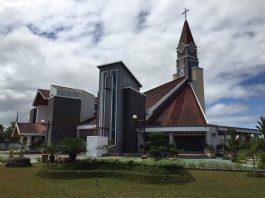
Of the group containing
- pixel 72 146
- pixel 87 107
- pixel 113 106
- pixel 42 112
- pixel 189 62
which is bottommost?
pixel 72 146

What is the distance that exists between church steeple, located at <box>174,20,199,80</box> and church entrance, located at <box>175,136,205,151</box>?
28.9m

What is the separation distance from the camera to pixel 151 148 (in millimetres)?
20531

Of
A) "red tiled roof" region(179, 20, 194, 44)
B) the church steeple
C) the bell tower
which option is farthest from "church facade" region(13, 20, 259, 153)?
"red tiled roof" region(179, 20, 194, 44)

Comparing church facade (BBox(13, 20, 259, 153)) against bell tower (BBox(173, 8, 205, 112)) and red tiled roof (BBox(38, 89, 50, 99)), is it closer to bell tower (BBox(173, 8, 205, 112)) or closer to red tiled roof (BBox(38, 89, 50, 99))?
red tiled roof (BBox(38, 89, 50, 99))

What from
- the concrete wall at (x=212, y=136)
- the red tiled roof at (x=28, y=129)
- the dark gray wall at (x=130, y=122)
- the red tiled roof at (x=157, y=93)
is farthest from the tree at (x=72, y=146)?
the red tiled roof at (x=28, y=129)

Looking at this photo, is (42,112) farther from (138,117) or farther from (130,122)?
(138,117)

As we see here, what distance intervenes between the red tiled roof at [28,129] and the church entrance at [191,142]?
988 inches

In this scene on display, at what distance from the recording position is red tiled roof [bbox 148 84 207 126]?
4319cm

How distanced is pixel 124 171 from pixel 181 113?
3053 centimetres

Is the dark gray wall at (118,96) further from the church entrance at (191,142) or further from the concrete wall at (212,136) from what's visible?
the concrete wall at (212,136)

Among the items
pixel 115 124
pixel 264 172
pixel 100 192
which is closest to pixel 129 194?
pixel 100 192

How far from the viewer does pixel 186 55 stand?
7144 cm

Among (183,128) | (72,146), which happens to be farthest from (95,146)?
(72,146)

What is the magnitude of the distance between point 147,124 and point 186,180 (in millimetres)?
30606
